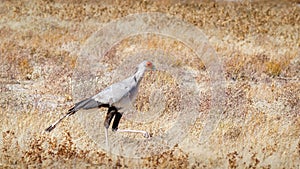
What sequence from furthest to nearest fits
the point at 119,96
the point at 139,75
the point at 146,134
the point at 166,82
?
the point at 166,82
the point at 146,134
the point at 139,75
the point at 119,96

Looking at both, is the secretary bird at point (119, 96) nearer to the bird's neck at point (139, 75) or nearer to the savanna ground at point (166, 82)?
the bird's neck at point (139, 75)

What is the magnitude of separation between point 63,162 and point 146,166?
1.24 metres

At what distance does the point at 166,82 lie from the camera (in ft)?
41.7

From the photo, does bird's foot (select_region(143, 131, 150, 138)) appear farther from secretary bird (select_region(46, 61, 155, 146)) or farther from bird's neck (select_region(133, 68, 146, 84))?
bird's neck (select_region(133, 68, 146, 84))

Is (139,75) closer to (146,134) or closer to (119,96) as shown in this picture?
(119,96)

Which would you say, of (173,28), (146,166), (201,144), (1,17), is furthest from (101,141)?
(1,17)

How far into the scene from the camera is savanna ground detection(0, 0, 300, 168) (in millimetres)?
9070

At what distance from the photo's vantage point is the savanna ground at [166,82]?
9070 millimetres

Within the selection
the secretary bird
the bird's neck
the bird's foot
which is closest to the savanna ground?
the bird's foot

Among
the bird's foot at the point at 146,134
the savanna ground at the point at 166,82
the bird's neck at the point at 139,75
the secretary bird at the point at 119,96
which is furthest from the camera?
the bird's foot at the point at 146,134

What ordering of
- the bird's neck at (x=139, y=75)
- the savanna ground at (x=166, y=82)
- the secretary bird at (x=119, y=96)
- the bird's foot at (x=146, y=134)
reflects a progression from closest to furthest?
the secretary bird at (x=119, y=96) < the bird's neck at (x=139, y=75) < the savanna ground at (x=166, y=82) < the bird's foot at (x=146, y=134)

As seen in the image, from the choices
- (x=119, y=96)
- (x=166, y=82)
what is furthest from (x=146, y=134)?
(x=166, y=82)

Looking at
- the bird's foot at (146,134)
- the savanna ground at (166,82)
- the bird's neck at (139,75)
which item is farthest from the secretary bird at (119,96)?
the savanna ground at (166,82)

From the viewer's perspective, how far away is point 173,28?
19.8 meters
